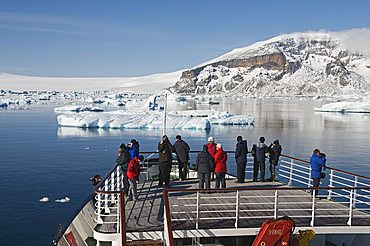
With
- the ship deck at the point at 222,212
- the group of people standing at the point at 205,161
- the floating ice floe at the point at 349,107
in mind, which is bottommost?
the ship deck at the point at 222,212

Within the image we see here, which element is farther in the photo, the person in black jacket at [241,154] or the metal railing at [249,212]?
the person in black jacket at [241,154]

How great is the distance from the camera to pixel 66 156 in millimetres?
25672

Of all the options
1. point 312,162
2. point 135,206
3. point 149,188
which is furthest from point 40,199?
point 312,162

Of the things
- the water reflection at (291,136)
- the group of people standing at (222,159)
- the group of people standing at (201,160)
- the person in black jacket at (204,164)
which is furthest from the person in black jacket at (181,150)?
the water reflection at (291,136)

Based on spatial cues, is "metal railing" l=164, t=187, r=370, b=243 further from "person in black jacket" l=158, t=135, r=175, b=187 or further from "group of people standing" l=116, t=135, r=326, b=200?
"person in black jacket" l=158, t=135, r=175, b=187

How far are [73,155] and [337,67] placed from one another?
18366cm

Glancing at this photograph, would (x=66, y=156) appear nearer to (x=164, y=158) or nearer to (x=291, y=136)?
(x=164, y=158)

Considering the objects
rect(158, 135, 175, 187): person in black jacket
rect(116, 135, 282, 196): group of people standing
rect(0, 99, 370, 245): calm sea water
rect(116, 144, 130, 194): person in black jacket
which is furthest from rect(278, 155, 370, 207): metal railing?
rect(116, 144, 130, 194): person in black jacket

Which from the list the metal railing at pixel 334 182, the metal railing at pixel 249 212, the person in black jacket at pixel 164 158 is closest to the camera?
the metal railing at pixel 249 212

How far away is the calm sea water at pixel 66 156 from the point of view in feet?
46.9

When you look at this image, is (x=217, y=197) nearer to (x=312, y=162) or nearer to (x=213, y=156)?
(x=213, y=156)

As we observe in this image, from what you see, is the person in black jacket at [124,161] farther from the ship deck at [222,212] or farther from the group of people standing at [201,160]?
the ship deck at [222,212]

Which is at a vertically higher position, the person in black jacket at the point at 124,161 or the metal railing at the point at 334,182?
the person in black jacket at the point at 124,161

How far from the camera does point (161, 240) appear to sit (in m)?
7.12
